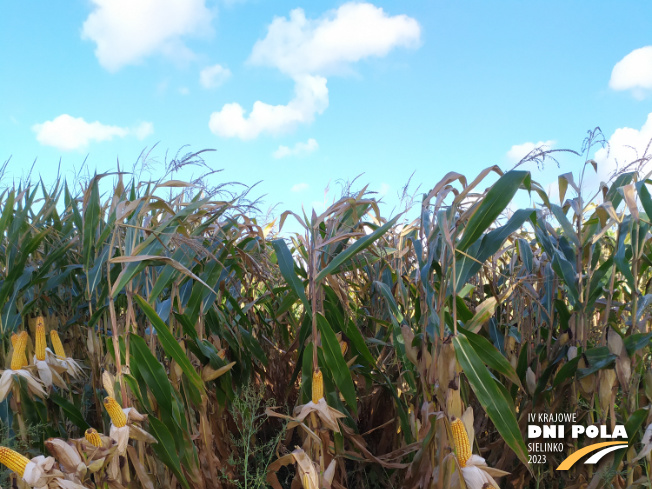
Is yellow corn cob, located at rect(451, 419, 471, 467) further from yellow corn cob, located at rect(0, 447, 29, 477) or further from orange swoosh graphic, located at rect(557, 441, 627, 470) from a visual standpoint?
yellow corn cob, located at rect(0, 447, 29, 477)

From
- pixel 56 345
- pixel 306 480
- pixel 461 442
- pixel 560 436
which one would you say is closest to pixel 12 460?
pixel 56 345

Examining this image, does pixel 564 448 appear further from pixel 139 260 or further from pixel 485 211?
pixel 139 260

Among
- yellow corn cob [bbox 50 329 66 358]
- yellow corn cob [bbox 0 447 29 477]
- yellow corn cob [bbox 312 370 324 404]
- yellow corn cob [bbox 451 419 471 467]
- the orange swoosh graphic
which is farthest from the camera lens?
yellow corn cob [bbox 50 329 66 358]

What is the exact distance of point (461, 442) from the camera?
1804 millimetres

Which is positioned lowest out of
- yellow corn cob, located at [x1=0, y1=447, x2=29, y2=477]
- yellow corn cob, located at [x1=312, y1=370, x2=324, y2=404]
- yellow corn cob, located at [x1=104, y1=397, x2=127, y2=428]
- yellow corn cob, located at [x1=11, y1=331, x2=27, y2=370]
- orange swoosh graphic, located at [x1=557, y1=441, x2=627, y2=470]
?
→ orange swoosh graphic, located at [x1=557, y1=441, x2=627, y2=470]

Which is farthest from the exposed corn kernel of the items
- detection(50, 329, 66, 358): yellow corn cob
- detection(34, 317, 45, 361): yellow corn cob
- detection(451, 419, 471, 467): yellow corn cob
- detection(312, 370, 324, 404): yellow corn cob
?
detection(451, 419, 471, 467): yellow corn cob

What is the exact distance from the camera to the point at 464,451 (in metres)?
1.82

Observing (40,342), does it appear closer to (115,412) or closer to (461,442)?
(115,412)

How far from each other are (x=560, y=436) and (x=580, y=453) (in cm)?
13

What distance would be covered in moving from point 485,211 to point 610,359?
0.98 m

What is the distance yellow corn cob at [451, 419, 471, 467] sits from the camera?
1791mm

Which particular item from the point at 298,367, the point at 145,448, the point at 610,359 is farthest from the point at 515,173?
the point at 145,448

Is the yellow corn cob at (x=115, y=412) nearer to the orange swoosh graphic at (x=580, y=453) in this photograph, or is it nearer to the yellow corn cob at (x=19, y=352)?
the yellow corn cob at (x=19, y=352)

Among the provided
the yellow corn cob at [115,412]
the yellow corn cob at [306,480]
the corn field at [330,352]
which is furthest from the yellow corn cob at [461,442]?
the yellow corn cob at [115,412]
